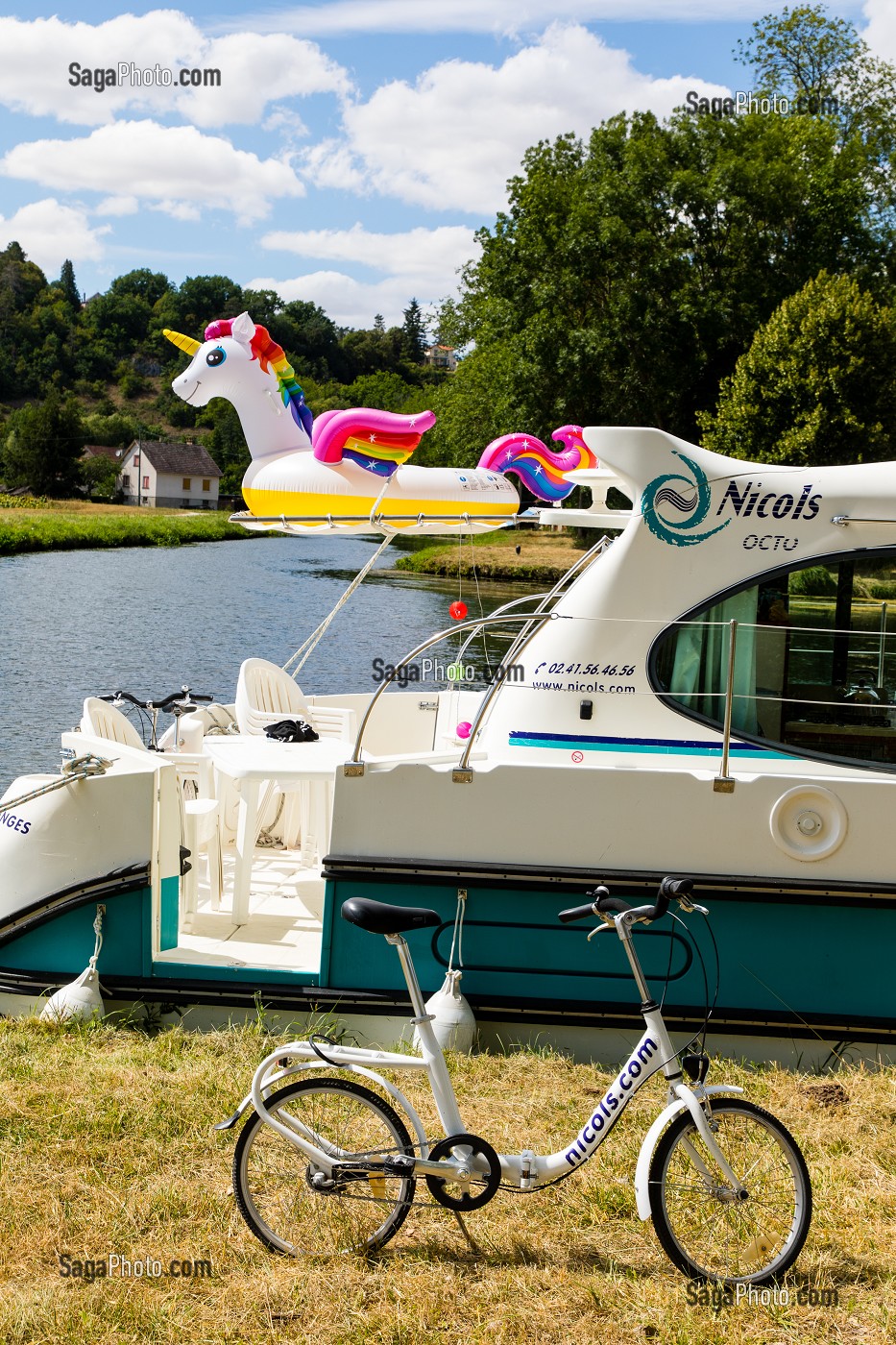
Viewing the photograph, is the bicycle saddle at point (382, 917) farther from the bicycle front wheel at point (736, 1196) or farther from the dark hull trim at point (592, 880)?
the dark hull trim at point (592, 880)

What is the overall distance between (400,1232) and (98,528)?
1821 inches

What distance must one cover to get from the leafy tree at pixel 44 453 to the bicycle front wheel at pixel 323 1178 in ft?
217

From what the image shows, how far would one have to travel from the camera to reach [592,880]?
541cm

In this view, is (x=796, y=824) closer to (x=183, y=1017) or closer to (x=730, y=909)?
(x=730, y=909)

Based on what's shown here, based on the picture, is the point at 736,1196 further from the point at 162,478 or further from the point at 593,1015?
the point at 162,478

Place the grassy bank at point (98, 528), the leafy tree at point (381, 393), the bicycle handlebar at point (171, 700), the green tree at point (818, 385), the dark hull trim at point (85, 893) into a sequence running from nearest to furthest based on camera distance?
the dark hull trim at point (85, 893)
the bicycle handlebar at point (171, 700)
the green tree at point (818, 385)
the grassy bank at point (98, 528)
the leafy tree at point (381, 393)

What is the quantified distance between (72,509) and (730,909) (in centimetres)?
5729

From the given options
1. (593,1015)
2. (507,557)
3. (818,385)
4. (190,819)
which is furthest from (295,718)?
(818,385)

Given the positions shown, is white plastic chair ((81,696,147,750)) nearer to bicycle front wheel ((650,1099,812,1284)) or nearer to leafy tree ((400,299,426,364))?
bicycle front wheel ((650,1099,812,1284))

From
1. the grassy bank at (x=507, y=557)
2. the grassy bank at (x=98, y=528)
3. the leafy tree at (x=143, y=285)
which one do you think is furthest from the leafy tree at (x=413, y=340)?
the grassy bank at (x=507, y=557)

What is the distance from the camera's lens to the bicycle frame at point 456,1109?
11.9ft

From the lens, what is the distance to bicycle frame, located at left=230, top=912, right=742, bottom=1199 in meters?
3.63

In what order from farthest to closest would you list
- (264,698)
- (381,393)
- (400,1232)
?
(381,393), (264,698), (400,1232)

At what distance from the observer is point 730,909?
17.9 feet
